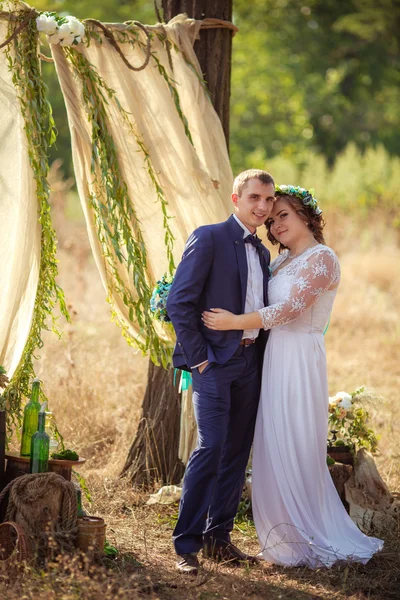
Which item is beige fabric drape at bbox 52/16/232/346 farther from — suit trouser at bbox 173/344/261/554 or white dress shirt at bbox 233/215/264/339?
suit trouser at bbox 173/344/261/554

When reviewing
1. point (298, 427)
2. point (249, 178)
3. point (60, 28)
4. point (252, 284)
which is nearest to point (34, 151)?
point (60, 28)

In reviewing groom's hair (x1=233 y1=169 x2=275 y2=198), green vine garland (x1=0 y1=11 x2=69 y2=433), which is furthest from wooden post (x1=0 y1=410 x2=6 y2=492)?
groom's hair (x1=233 y1=169 x2=275 y2=198)

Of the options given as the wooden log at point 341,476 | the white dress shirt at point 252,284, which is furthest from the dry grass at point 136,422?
the white dress shirt at point 252,284

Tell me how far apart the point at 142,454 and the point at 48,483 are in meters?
1.55

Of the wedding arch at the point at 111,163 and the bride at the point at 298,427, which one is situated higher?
the wedding arch at the point at 111,163

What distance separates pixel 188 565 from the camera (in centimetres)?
356

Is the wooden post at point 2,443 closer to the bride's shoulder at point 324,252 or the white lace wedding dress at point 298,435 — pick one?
the white lace wedding dress at point 298,435

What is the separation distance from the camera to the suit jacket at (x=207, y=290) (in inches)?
141

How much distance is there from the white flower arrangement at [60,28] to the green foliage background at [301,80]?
51.6 ft

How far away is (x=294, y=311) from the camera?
3.73 m

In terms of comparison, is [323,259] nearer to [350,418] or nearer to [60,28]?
[350,418]

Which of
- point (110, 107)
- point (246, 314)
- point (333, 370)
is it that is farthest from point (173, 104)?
point (333, 370)

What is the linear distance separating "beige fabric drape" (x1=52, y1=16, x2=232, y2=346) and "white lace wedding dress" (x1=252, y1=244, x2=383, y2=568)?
2.71ft

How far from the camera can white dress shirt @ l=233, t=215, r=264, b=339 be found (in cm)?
379
